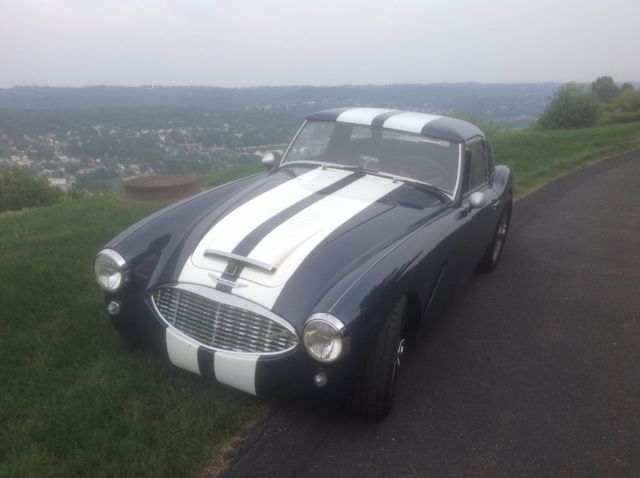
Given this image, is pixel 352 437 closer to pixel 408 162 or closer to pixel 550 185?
pixel 408 162

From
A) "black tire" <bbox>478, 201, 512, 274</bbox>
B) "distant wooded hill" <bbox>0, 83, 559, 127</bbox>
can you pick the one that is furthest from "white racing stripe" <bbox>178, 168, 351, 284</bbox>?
"distant wooded hill" <bbox>0, 83, 559, 127</bbox>

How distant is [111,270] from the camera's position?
2.85 metres

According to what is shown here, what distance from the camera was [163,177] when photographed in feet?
26.5

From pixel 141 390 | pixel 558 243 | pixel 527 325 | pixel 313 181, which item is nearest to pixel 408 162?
pixel 313 181

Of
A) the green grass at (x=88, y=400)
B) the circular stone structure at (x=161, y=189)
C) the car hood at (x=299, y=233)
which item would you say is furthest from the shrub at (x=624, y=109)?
the green grass at (x=88, y=400)

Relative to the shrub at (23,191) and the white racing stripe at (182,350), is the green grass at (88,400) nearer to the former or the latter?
the white racing stripe at (182,350)

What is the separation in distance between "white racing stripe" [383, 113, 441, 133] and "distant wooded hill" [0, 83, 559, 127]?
11.9 meters

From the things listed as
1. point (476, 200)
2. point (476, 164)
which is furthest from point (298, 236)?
point (476, 164)

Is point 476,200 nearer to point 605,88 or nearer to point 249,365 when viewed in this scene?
point 249,365

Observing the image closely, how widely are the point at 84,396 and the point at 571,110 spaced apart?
2820cm

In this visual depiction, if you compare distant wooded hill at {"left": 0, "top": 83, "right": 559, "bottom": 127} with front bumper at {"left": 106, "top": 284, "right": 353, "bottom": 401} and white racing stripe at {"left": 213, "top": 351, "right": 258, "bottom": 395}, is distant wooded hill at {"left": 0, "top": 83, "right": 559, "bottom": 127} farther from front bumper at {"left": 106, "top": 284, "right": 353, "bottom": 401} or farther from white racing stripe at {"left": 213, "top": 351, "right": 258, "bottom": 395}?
white racing stripe at {"left": 213, "top": 351, "right": 258, "bottom": 395}

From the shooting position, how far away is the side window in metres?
3.98

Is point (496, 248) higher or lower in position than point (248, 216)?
lower

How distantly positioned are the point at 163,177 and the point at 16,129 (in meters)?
15.0
